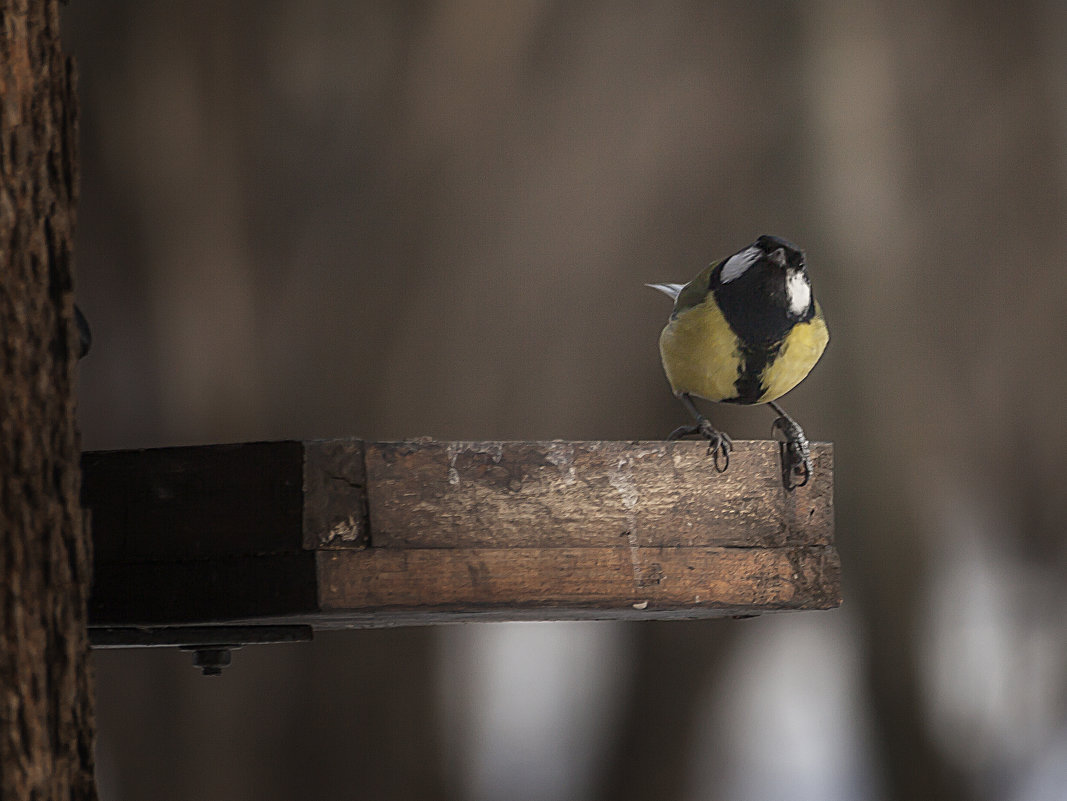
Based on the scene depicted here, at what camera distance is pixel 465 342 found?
65.9 inches

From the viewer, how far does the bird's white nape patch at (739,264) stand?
931 mm

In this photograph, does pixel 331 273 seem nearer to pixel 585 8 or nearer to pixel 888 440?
pixel 585 8

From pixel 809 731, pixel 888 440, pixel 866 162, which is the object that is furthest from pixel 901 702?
pixel 866 162

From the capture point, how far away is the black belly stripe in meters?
0.93

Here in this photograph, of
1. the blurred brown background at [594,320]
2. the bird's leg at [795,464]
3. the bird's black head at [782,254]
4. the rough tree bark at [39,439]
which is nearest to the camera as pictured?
the rough tree bark at [39,439]

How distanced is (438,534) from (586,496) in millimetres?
87

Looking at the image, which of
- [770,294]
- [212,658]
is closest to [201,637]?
[212,658]

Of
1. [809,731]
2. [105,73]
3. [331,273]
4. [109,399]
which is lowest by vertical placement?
[809,731]

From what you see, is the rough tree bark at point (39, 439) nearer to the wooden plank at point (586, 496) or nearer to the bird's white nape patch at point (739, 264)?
the wooden plank at point (586, 496)

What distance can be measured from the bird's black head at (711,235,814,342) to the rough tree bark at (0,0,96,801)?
0.53m

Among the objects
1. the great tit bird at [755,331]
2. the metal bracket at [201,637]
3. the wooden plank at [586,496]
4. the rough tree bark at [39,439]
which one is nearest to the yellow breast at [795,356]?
the great tit bird at [755,331]

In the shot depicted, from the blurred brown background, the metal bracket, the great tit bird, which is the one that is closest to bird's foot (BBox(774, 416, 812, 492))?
the great tit bird

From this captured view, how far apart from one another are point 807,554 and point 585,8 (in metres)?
1.17

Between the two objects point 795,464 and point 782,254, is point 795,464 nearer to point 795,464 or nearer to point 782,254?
point 795,464
